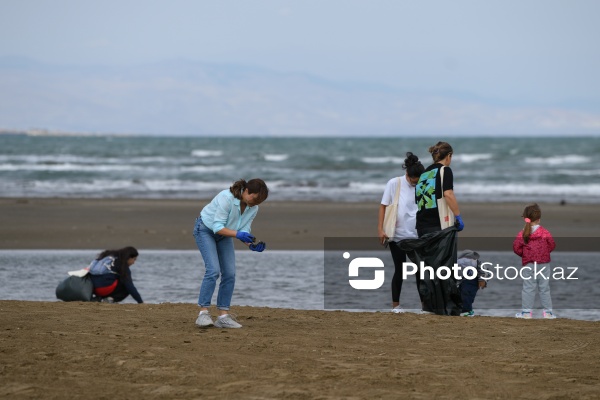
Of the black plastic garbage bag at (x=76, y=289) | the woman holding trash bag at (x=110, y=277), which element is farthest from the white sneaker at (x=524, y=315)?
→ the black plastic garbage bag at (x=76, y=289)

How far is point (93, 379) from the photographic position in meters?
6.26

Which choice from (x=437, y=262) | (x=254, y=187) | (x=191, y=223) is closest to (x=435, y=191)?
(x=437, y=262)

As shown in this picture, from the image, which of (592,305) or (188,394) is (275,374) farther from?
(592,305)

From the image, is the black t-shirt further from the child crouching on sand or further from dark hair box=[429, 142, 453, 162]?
the child crouching on sand

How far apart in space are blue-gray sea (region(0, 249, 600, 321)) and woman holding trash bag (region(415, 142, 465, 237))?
171cm

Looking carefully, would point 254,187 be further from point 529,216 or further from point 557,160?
point 557,160

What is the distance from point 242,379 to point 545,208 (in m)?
19.2

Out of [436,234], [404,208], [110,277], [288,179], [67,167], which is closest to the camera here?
[436,234]

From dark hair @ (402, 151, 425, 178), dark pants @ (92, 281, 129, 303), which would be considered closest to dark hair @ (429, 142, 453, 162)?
dark hair @ (402, 151, 425, 178)

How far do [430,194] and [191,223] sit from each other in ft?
37.8

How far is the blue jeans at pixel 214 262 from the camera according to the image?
789cm

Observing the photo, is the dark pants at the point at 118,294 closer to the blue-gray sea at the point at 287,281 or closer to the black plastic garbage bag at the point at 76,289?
the black plastic garbage bag at the point at 76,289

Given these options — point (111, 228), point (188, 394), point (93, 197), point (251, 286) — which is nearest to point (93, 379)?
point (188, 394)

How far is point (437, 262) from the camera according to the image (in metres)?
9.18
